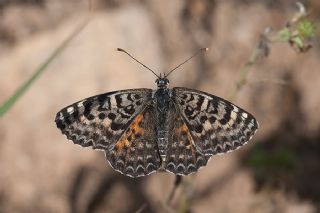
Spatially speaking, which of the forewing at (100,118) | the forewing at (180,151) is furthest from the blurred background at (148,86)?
the forewing at (100,118)

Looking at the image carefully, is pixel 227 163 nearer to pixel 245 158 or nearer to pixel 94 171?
pixel 245 158

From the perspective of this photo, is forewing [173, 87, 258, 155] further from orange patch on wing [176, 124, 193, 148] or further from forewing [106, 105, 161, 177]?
forewing [106, 105, 161, 177]

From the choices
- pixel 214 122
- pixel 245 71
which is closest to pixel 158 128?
pixel 214 122

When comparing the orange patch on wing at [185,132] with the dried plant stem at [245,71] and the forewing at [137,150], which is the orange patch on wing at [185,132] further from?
the dried plant stem at [245,71]

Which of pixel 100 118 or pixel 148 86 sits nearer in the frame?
pixel 100 118

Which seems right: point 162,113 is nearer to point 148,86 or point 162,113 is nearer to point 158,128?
point 158,128

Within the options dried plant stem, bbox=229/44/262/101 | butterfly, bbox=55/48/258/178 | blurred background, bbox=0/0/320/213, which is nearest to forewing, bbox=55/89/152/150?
butterfly, bbox=55/48/258/178

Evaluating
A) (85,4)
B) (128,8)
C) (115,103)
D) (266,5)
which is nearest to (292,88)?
(266,5)
